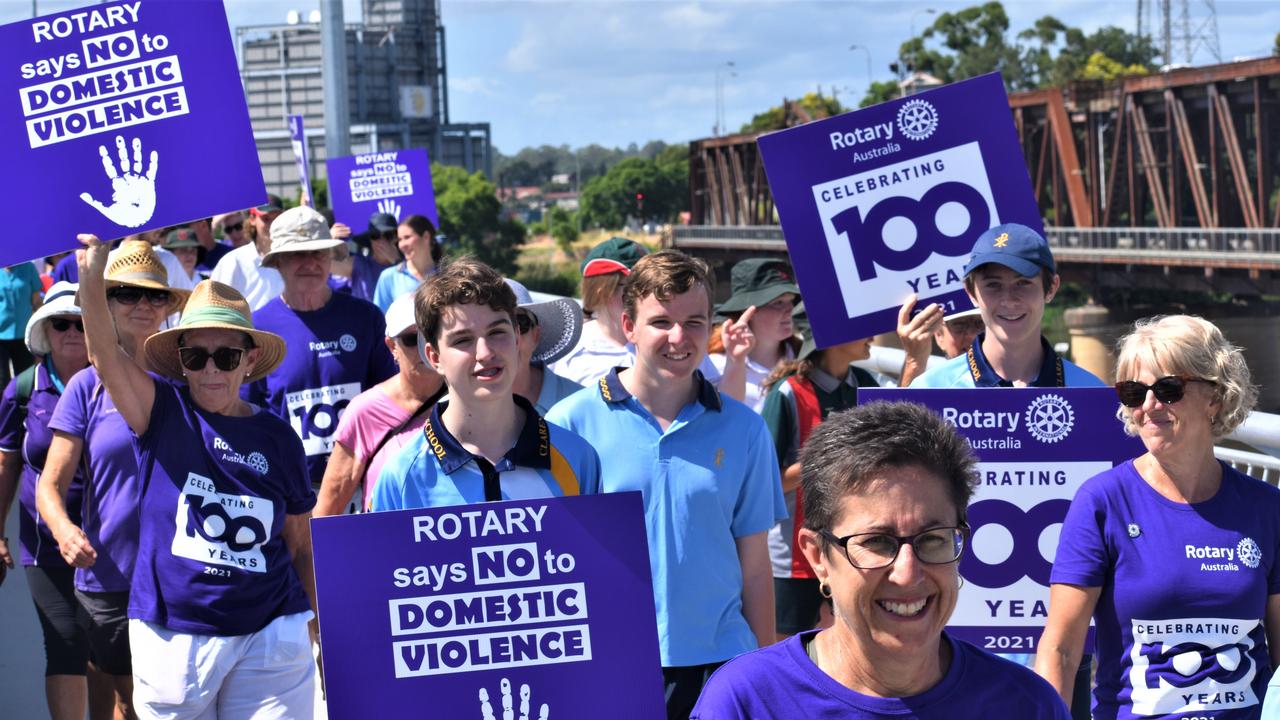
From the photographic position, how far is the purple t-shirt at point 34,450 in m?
5.45

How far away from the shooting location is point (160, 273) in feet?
17.8

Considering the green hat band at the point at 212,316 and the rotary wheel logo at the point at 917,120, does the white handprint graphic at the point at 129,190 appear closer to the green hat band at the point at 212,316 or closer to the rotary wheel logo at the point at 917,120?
the green hat band at the point at 212,316

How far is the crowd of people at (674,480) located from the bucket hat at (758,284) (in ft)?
0.04

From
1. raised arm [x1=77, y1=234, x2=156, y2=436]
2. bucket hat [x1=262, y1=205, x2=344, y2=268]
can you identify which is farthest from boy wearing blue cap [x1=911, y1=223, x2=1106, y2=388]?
bucket hat [x1=262, y1=205, x2=344, y2=268]

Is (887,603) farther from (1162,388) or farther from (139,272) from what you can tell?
(139,272)

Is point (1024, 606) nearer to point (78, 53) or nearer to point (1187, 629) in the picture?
point (1187, 629)

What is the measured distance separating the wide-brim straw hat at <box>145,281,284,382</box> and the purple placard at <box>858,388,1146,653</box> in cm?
194

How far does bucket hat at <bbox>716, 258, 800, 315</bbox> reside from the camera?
5.76 metres

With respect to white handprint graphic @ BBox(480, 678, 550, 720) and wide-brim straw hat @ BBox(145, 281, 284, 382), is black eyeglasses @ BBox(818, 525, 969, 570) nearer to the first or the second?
white handprint graphic @ BBox(480, 678, 550, 720)

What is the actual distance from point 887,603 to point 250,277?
6.92 meters

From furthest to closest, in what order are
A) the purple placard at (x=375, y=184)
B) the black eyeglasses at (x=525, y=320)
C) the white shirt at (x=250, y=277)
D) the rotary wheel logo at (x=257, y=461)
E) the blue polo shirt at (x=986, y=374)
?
the purple placard at (x=375, y=184) < the white shirt at (x=250, y=277) < the black eyeglasses at (x=525, y=320) < the blue polo shirt at (x=986, y=374) < the rotary wheel logo at (x=257, y=461)

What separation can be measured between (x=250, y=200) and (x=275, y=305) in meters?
1.34

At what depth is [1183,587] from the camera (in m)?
3.77

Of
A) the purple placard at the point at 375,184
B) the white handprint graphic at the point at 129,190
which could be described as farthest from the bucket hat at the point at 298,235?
the purple placard at the point at 375,184
